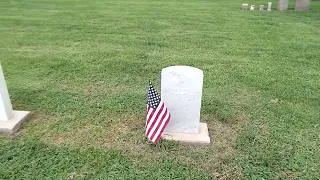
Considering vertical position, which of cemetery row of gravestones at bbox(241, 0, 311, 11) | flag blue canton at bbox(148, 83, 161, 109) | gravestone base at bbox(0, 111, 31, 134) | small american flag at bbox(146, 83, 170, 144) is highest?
cemetery row of gravestones at bbox(241, 0, 311, 11)

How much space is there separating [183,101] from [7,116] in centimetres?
200

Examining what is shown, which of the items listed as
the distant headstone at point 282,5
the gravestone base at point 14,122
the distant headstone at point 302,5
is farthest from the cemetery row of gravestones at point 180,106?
the distant headstone at point 302,5

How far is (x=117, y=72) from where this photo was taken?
5203mm

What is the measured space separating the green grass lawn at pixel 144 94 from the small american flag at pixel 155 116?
0.57ft

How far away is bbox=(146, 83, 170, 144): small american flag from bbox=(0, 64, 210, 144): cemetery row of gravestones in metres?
0.17

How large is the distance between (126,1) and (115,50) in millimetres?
6504

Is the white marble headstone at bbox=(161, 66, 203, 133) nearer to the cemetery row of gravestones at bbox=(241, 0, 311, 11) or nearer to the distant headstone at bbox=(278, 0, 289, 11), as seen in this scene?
the cemetery row of gravestones at bbox=(241, 0, 311, 11)

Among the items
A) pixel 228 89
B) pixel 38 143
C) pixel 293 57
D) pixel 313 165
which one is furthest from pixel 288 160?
pixel 293 57

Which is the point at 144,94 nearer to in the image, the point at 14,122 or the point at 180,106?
the point at 180,106

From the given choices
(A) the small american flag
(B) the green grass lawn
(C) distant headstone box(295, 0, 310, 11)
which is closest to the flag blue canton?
(A) the small american flag

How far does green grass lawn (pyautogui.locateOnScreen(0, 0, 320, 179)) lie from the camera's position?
3014mm

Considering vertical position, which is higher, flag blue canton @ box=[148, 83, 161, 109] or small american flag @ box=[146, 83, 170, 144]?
flag blue canton @ box=[148, 83, 161, 109]

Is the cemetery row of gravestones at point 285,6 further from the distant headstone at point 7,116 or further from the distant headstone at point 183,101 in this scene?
the distant headstone at point 7,116

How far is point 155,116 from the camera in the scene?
314 cm
